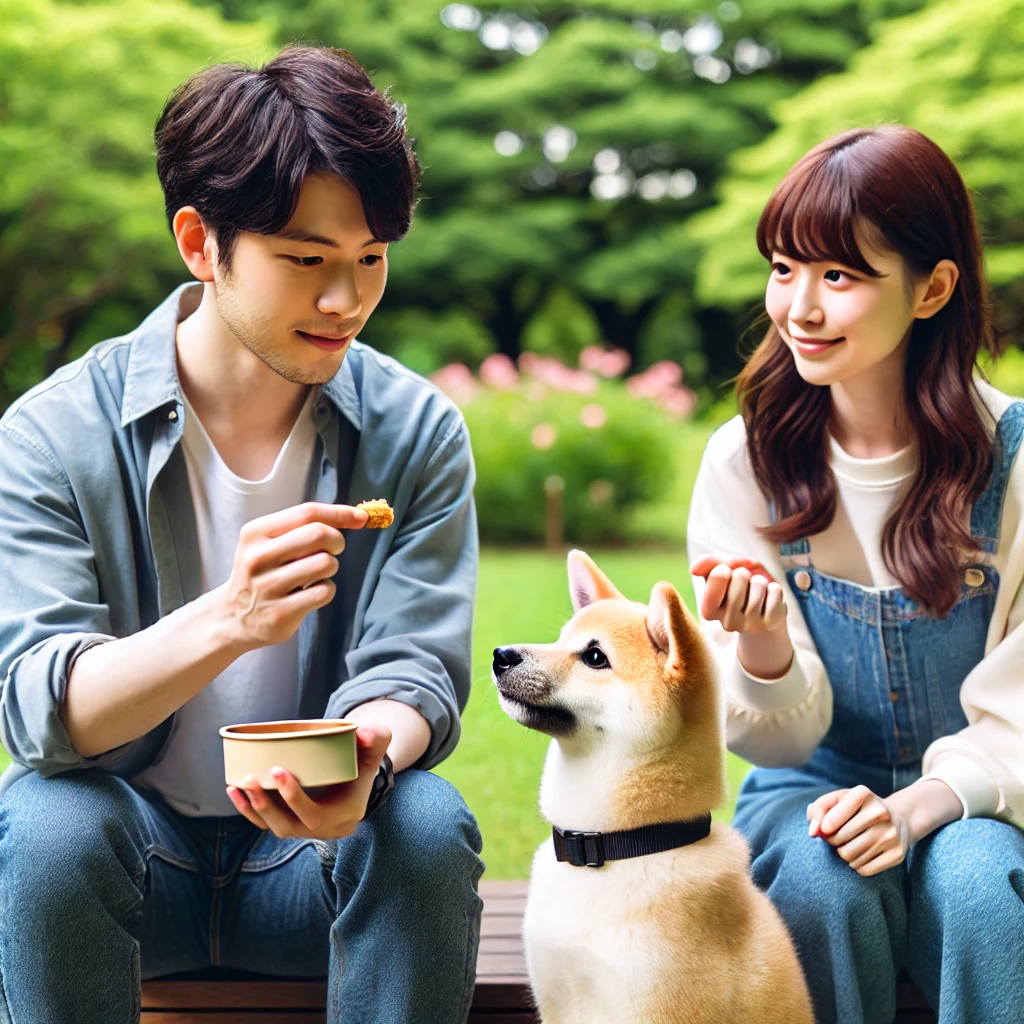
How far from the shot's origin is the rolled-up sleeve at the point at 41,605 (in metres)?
1.53

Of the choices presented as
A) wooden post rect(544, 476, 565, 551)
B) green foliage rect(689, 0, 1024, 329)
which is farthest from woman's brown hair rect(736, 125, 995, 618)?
green foliage rect(689, 0, 1024, 329)

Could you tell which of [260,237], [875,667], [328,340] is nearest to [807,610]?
[875,667]

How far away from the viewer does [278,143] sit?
1602 mm

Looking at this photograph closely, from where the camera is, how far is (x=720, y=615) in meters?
1.64

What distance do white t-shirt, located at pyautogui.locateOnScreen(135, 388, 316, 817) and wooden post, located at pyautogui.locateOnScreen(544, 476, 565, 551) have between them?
577cm

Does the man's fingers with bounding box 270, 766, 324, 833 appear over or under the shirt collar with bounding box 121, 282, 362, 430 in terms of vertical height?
under

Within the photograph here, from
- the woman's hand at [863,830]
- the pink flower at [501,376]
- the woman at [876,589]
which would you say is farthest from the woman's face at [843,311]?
the pink flower at [501,376]

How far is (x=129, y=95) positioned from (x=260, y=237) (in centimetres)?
824

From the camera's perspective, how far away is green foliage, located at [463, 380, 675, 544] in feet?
25.3

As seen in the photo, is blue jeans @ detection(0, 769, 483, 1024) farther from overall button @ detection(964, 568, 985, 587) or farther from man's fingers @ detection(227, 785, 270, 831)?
overall button @ detection(964, 568, 985, 587)

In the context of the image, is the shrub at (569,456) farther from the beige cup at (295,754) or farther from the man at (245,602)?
the beige cup at (295,754)

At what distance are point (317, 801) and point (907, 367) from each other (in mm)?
1161

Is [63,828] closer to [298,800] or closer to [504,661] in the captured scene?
[298,800]

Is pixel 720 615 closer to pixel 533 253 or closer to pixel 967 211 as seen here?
pixel 967 211
